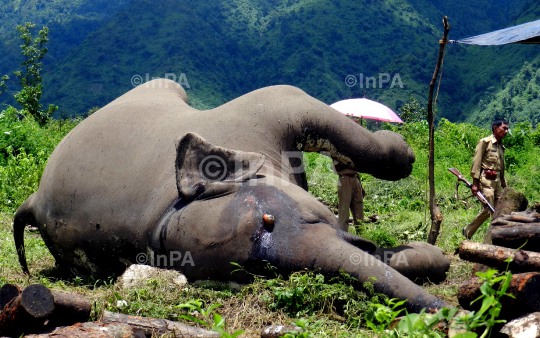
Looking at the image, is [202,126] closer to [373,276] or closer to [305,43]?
[373,276]

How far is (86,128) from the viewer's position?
5.65 meters

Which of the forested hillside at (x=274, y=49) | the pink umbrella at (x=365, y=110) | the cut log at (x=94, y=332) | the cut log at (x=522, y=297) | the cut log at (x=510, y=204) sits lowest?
the cut log at (x=94, y=332)

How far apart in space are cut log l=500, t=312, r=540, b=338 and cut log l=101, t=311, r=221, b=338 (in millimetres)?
1667

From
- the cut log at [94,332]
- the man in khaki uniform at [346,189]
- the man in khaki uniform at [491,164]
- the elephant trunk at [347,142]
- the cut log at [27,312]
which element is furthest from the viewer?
the man in khaki uniform at [491,164]

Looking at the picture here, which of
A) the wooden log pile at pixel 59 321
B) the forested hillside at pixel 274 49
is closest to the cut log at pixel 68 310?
the wooden log pile at pixel 59 321

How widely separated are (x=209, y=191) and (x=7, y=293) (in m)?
1.58

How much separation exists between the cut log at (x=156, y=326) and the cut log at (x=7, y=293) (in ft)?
1.86

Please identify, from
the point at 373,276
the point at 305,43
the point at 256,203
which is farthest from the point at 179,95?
the point at 305,43

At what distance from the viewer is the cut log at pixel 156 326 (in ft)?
12.1

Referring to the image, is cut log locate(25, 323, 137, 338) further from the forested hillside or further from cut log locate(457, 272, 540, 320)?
the forested hillside

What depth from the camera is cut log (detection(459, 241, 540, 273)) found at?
3.75 m

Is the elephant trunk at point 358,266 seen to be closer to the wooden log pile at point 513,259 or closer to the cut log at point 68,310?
the wooden log pile at point 513,259

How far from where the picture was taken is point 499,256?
386cm

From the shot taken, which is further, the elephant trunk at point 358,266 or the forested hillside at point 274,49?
the forested hillside at point 274,49
